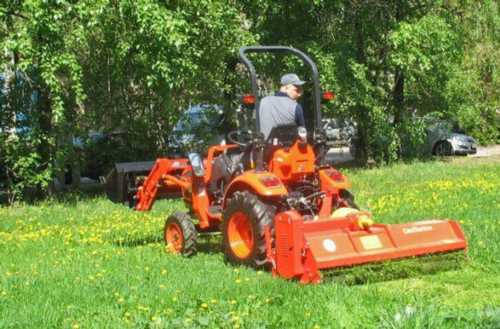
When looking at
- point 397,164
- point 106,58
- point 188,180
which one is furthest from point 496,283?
point 397,164

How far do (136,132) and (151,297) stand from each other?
43.8 feet

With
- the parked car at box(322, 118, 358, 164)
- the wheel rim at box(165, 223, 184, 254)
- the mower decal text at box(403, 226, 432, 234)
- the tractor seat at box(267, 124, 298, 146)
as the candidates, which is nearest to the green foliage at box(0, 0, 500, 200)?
the parked car at box(322, 118, 358, 164)

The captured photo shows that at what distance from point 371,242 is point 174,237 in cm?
302

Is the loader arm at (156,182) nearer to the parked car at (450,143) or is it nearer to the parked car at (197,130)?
the parked car at (197,130)

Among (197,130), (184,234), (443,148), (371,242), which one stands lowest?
(443,148)

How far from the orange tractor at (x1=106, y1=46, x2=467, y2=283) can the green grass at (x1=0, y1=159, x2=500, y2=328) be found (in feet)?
0.68

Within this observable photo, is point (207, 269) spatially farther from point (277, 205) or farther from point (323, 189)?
point (323, 189)

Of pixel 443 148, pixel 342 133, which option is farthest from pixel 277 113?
pixel 443 148

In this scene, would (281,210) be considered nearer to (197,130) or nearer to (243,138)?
(243,138)

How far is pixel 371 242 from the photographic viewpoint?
8008 mm

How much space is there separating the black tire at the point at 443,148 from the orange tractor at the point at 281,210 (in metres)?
21.6

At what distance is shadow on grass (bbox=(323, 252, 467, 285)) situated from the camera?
7.80 metres

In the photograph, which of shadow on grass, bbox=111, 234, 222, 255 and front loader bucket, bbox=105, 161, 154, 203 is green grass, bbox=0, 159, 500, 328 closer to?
shadow on grass, bbox=111, 234, 222, 255

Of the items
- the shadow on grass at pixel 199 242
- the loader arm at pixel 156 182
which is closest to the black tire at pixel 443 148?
the shadow on grass at pixel 199 242
